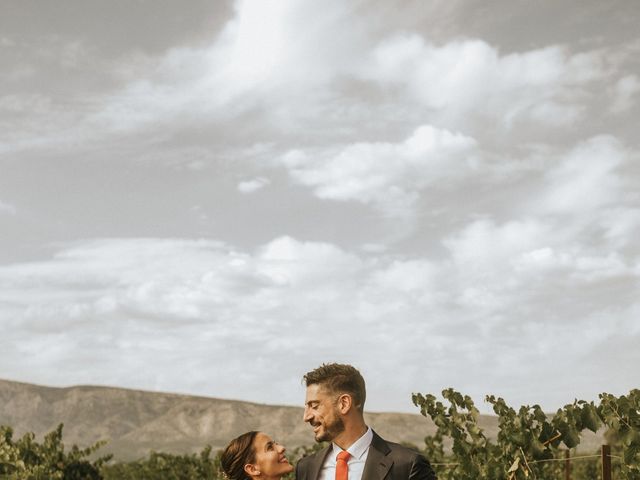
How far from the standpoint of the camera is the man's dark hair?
4086 millimetres

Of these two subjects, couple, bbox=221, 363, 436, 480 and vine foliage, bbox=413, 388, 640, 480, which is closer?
couple, bbox=221, 363, 436, 480

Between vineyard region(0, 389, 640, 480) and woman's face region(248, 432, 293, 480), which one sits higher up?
vineyard region(0, 389, 640, 480)

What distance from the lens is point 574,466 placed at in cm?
2881

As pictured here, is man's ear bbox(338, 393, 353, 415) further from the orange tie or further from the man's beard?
the orange tie

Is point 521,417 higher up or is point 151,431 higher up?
point 151,431

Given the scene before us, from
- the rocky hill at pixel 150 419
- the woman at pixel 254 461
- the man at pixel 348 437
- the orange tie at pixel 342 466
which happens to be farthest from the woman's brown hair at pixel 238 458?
the rocky hill at pixel 150 419

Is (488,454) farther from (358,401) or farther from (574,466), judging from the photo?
(574,466)

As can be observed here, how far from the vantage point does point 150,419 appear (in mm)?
99250

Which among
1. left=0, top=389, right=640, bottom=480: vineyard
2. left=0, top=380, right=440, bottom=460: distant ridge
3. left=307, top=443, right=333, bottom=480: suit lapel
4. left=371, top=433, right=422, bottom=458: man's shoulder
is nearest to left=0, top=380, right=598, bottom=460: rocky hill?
left=0, top=380, right=440, bottom=460: distant ridge

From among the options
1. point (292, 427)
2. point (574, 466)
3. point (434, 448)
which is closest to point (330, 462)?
point (434, 448)

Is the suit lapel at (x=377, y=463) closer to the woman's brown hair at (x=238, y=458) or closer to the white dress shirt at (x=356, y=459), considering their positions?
the white dress shirt at (x=356, y=459)

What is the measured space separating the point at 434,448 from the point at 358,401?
10.8m

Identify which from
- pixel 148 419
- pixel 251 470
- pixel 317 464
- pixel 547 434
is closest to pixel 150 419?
pixel 148 419

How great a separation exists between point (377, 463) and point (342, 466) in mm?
167
